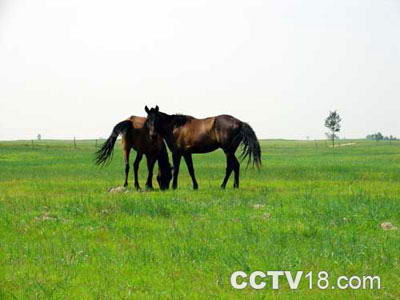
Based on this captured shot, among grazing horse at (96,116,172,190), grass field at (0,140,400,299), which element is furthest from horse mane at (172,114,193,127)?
grass field at (0,140,400,299)

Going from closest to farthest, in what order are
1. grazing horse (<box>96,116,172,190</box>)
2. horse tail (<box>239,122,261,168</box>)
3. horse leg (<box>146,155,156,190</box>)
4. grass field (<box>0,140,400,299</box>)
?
1. grass field (<box>0,140,400,299</box>)
2. horse tail (<box>239,122,261,168</box>)
3. horse leg (<box>146,155,156,190</box>)
4. grazing horse (<box>96,116,172,190</box>)

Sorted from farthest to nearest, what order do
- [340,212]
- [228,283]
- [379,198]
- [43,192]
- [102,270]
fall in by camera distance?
[43,192] < [379,198] < [340,212] < [102,270] < [228,283]

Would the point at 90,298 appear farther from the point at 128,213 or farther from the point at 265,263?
the point at 128,213

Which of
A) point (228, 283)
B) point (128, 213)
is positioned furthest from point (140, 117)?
point (228, 283)

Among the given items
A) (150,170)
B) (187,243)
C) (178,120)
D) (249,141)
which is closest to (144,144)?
(150,170)

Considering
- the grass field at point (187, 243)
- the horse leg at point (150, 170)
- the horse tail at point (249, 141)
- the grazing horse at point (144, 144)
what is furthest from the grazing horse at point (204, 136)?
the grass field at point (187, 243)

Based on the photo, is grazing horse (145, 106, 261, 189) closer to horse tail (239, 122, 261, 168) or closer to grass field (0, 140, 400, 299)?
horse tail (239, 122, 261, 168)

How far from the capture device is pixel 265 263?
736 centimetres

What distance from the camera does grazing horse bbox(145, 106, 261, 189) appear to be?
16.6 metres

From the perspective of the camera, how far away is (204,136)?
16.9m

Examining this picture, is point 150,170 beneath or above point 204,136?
beneath

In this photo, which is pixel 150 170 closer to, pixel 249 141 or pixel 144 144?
pixel 144 144

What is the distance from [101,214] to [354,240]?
19.8 ft

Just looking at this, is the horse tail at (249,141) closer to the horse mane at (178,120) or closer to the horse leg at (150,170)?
the horse mane at (178,120)
